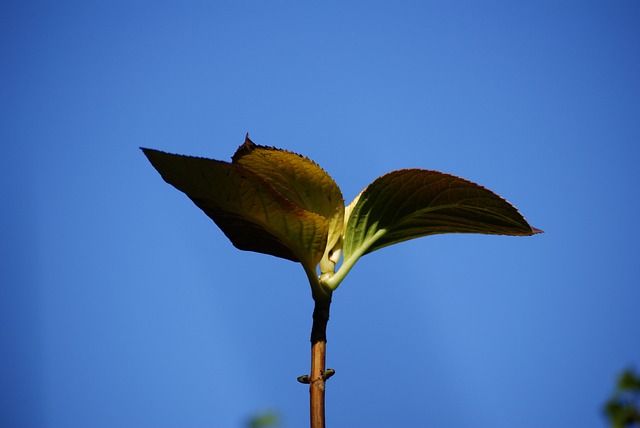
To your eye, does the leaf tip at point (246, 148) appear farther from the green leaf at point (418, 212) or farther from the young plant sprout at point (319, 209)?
the green leaf at point (418, 212)

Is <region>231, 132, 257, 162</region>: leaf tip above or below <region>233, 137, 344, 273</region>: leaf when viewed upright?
above

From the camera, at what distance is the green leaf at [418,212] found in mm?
729

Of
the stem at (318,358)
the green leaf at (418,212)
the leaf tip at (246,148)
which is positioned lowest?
the stem at (318,358)

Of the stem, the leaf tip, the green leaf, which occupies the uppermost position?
the leaf tip

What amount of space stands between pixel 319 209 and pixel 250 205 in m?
0.10

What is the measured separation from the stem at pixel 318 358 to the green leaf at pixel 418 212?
1.2 inches

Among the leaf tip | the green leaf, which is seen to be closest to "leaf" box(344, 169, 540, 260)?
the green leaf

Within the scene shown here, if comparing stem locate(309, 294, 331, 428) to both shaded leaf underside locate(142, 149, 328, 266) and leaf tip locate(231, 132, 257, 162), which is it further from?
leaf tip locate(231, 132, 257, 162)

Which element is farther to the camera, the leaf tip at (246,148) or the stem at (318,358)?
the leaf tip at (246,148)

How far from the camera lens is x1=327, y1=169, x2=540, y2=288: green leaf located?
2.39 feet

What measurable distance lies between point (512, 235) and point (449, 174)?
0.15 metres

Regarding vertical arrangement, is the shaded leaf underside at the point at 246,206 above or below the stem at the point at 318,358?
above

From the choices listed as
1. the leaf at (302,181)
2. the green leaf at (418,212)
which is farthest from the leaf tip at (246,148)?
the green leaf at (418,212)

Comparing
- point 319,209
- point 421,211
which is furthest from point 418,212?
point 319,209
